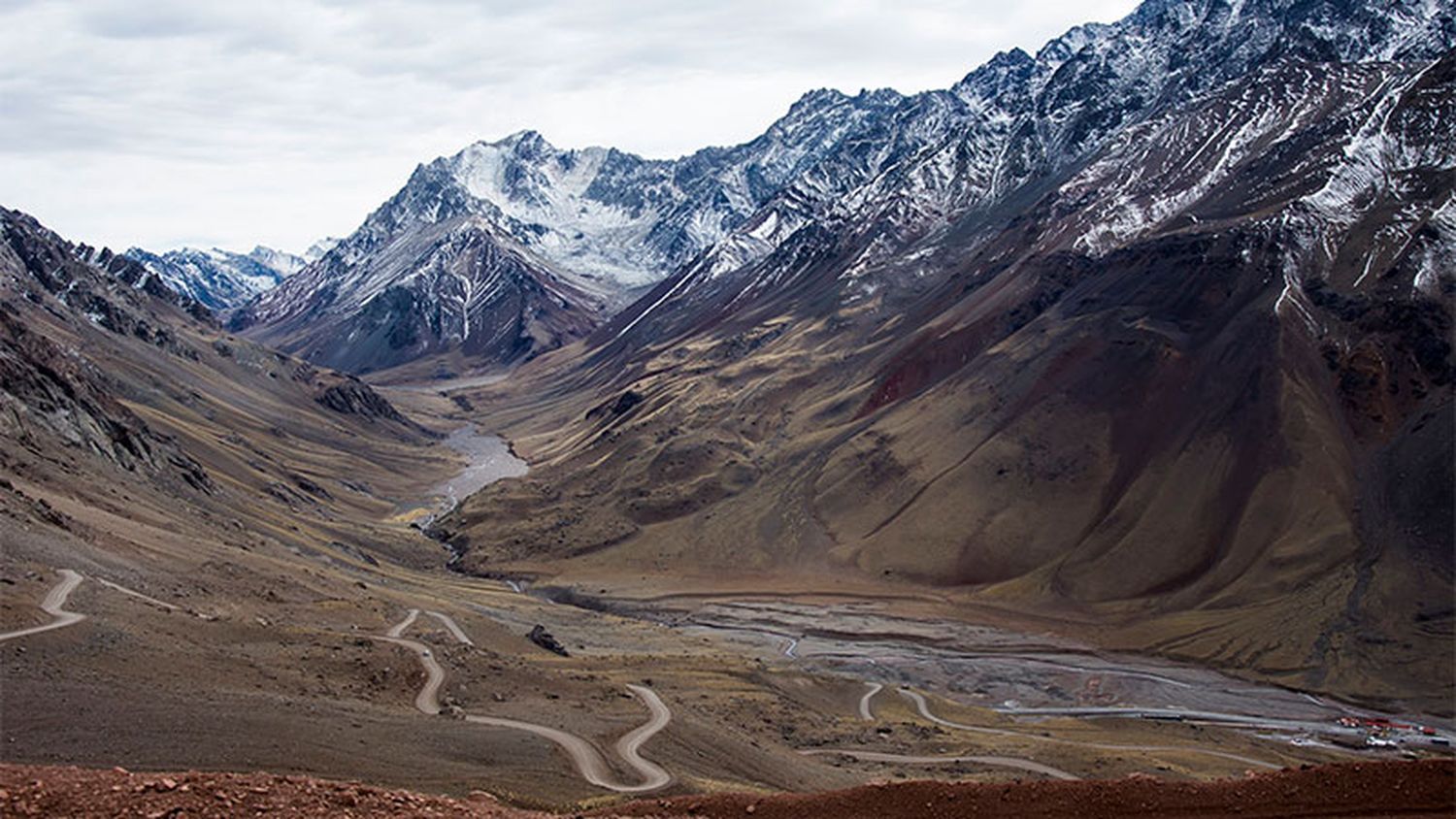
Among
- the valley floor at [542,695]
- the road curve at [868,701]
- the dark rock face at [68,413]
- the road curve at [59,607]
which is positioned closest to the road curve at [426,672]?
the valley floor at [542,695]

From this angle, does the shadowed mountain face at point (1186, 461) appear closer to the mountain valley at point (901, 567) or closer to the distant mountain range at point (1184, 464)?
the distant mountain range at point (1184, 464)

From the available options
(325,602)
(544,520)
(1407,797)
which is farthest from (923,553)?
(1407,797)

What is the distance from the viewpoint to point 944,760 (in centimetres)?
7262

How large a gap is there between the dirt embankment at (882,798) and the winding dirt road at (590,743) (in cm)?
1770

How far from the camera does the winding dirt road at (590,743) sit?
172 ft

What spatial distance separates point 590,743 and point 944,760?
26.4 meters

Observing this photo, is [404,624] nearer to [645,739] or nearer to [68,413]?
[645,739]

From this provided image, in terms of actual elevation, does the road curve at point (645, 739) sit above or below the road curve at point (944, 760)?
above

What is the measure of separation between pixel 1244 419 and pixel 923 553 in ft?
144

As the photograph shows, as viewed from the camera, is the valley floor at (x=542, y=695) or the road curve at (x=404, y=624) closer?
the valley floor at (x=542, y=695)

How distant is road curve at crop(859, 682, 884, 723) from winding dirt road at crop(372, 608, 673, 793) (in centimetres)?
2341

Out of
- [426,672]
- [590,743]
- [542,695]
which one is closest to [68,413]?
[426,672]

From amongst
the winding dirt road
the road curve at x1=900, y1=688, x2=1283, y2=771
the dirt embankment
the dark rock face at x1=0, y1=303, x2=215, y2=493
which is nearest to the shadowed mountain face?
the road curve at x1=900, y1=688, x2=1283, y2=771

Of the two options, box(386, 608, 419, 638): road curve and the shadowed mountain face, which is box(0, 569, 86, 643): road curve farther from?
the shadowed mountain face
